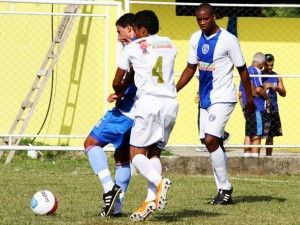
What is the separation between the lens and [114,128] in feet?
33.9

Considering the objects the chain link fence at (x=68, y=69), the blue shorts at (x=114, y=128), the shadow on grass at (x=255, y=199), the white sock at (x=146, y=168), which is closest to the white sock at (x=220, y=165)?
the shadow on grass at (x=255, y=199)

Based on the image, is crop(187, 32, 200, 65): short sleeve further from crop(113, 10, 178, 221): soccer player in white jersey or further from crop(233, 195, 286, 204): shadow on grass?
crop(113, 10, 178, 221): soccer player in white jersey

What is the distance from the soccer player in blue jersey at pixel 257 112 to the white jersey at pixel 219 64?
541cm

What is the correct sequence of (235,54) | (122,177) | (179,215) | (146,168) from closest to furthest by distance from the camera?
1. (146,168)
2. (122,177)
3. (179,215)
4. (235,54)

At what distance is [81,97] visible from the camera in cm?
1917

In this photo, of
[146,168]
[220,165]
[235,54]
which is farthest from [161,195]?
[235,54]

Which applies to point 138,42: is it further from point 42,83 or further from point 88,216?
point 42,83

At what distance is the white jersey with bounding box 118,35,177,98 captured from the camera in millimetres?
10055

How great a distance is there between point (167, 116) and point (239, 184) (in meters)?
4.70

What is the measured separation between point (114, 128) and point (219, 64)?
218 cm

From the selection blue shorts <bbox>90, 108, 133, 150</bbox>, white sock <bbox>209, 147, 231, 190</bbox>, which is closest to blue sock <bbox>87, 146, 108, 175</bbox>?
blue shorts <bbox>90, 108, 133, 150</bbox>

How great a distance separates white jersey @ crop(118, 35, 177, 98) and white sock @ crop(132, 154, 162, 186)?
0.58 meters

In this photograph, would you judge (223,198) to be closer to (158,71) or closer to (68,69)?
(158,71)

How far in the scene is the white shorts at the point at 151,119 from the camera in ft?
33.0
